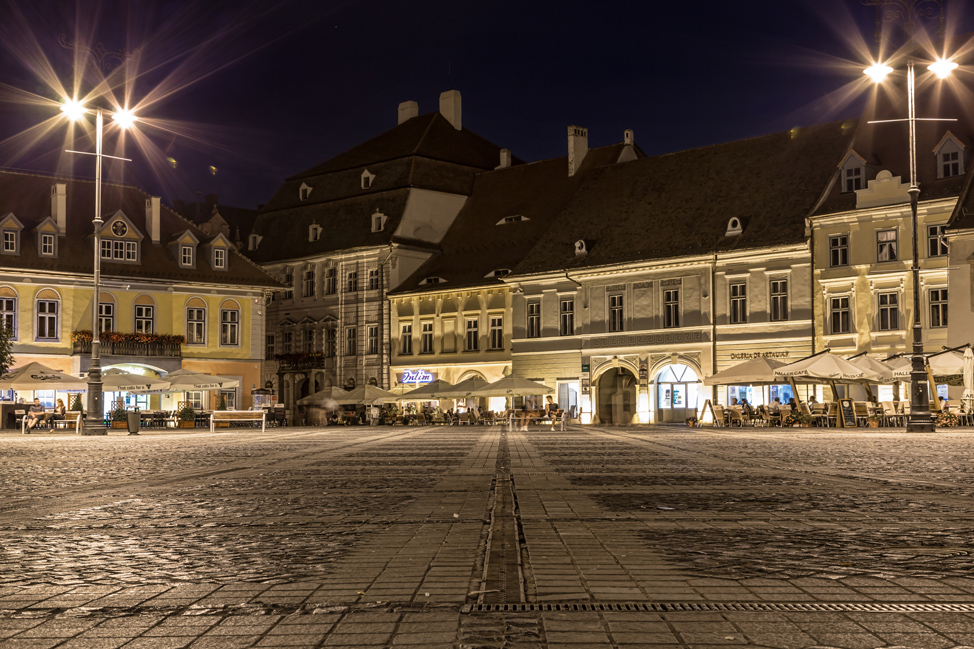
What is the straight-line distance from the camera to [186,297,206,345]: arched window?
61.0 m

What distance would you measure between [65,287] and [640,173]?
97.7ft

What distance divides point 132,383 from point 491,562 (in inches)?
1717

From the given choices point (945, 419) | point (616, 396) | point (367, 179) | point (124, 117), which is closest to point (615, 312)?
point (616, 396)

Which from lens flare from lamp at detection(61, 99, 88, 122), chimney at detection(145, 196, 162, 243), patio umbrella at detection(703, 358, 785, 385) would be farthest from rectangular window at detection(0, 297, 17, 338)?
patio umbrella at detection(703, 358, 785, 385)

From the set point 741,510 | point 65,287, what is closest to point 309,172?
point 65,287

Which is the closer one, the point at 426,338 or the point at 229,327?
the point at 229,327

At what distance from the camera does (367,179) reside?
2793 inches

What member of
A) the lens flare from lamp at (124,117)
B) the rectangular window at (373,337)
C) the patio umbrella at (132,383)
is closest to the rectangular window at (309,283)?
the rectangular window at (373,337)

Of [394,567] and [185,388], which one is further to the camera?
[185,388]

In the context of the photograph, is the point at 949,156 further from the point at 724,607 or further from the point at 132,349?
the point at 724,607

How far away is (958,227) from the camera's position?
44.2 meters

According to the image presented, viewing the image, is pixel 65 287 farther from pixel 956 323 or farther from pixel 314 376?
pixel 956 323

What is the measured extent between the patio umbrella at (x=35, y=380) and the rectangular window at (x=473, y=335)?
23.5 meters

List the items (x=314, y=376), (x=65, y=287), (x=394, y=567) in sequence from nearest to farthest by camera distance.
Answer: (x=394, y=567) < (x=65, y=287) < (x=314, y=376)
